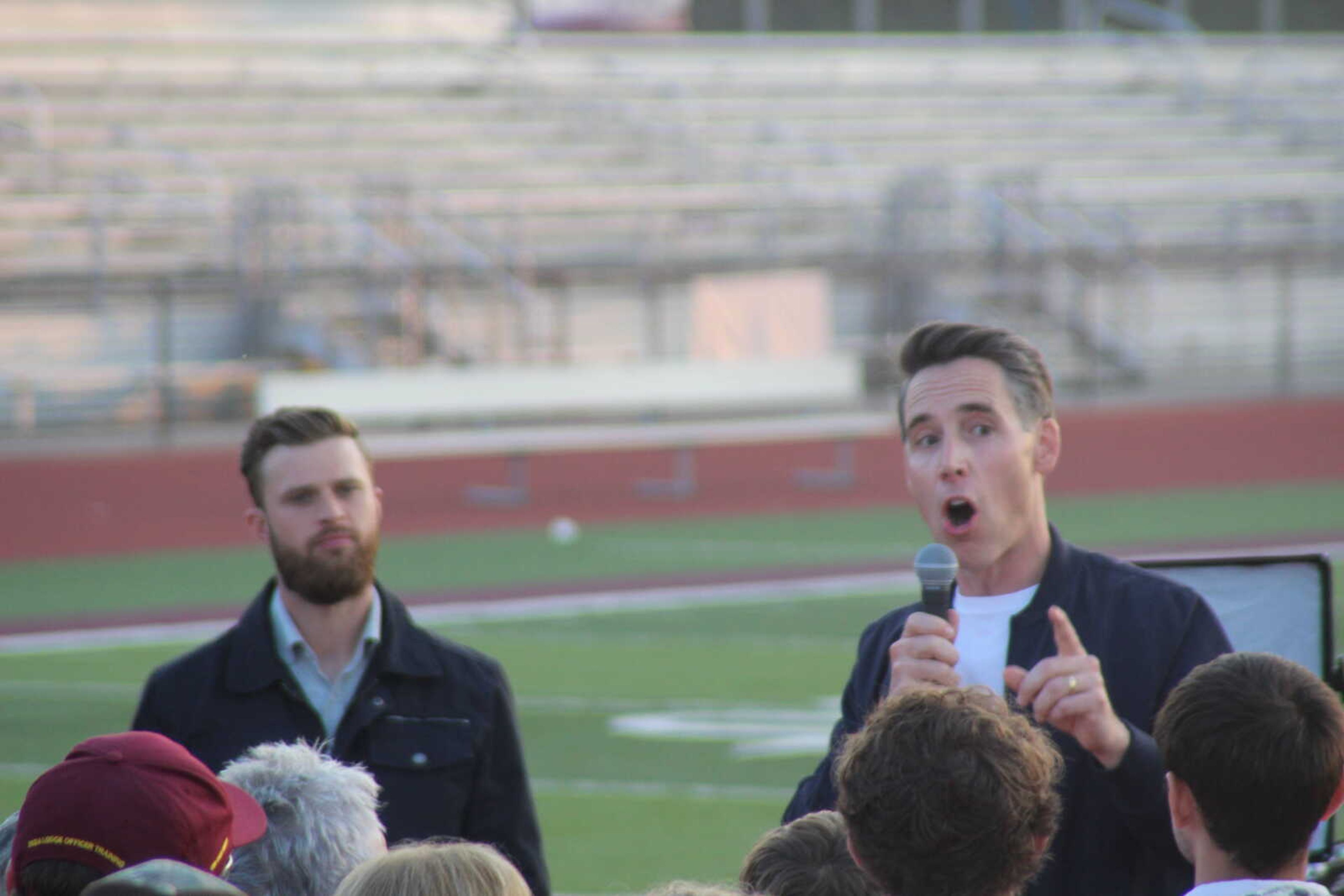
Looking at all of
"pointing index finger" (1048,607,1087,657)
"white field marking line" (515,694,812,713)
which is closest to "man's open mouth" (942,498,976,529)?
"pointing index finger" (1048,607,1087,657)

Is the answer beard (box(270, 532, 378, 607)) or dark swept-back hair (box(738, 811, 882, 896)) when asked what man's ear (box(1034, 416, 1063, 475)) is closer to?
dark swept-back hair (box(738, 811, 882, 896))

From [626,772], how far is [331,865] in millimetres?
5618

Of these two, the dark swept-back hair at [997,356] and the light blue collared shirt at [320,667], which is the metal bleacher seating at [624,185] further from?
the dark swept-back hair at [997,356]

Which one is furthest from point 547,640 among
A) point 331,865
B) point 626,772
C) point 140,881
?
point 140,881

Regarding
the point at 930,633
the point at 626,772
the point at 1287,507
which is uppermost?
the point at 930,633

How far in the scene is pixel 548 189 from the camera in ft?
86.3

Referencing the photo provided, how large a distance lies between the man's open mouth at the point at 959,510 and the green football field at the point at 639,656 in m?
2.98

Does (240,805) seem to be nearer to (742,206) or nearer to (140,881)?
(140,881)

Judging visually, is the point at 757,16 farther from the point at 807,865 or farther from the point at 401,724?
the point at 807,865

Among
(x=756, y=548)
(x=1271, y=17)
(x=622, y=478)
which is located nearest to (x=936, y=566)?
(x=756, y=548)

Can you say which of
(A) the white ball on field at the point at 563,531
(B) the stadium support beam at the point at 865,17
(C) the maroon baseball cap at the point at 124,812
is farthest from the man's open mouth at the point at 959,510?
(B) the stadium support beam at the point at 865,17

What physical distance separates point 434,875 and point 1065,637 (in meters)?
1.23

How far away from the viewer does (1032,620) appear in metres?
4.04

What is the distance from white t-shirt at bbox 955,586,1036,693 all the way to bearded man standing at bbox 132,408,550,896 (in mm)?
1349
